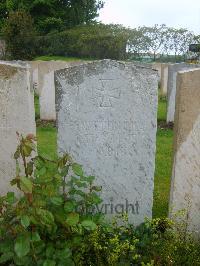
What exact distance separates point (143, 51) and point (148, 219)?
4096 cm

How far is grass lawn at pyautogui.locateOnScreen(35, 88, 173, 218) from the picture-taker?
16.5 feet

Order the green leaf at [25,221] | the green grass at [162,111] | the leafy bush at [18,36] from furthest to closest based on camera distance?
the leafy bush at [18,36] < the green grass at [162,111] < the green leaf at [25,221]

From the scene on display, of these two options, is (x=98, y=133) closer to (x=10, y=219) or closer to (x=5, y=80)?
(x=5, y=80)

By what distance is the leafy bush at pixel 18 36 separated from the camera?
28.2 meters

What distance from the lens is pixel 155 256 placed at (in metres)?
3.47

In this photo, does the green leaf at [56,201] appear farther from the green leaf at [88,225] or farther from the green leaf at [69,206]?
the green leaf at [88,225]

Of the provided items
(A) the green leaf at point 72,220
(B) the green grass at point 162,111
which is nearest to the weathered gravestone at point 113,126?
(A) the green leaf at point 72,220

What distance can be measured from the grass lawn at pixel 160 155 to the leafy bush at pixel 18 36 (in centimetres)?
1810

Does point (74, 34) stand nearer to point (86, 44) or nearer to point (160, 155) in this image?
point (86, 44)

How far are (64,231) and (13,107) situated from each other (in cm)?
130

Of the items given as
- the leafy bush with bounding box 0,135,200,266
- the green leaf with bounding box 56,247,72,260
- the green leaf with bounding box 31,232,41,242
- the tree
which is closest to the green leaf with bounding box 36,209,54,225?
the leafy bush with bounding box 0,135,200,266

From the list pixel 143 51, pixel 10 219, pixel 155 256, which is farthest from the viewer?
pixel 143 51

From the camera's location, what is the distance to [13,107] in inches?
149

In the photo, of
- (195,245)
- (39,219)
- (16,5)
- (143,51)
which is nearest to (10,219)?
(39,219)
